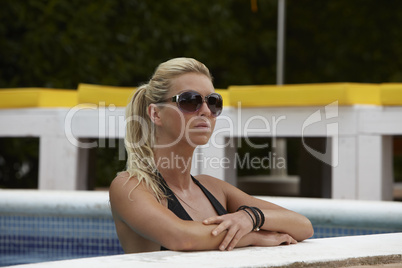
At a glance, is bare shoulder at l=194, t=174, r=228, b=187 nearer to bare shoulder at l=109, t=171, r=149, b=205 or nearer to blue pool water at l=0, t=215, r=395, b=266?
bare shoulder at l=109, t=171, r=149, b=205

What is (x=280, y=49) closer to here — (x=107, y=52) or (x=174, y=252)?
(x=107, y=52)

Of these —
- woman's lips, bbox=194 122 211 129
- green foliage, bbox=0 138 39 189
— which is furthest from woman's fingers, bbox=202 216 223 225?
green foliage, bbox=0 138 39 189

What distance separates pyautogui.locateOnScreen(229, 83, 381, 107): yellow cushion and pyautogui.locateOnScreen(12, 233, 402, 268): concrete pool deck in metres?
3.48

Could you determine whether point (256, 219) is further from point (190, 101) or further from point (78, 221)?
point (78, 221)

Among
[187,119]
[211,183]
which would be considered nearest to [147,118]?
[187,119]

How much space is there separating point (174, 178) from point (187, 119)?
25 centimetres

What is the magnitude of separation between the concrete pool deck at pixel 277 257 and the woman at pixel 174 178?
9cm

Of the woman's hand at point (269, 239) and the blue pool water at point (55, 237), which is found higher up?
the woman's hand at point (269, 239)

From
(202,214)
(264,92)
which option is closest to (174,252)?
(202,214)

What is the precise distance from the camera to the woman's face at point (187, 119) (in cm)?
242

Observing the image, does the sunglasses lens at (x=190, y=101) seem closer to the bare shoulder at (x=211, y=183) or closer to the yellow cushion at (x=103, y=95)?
the bare shoulder at (x=211, y=183)

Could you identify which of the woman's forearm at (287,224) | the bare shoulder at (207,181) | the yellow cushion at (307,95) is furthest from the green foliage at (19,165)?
the woman's forearm at (287,224)

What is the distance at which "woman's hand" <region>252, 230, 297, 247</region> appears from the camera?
2.35 m

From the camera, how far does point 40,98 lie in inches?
266
